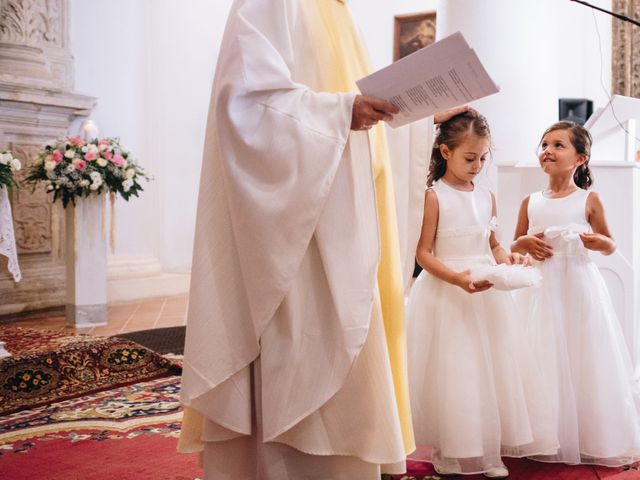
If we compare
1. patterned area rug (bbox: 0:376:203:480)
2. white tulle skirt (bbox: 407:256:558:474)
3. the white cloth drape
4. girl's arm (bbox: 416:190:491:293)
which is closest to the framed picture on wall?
the white cloth drape

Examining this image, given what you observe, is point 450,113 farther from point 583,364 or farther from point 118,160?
point 118,160

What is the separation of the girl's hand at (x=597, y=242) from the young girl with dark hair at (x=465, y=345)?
35 centimetres

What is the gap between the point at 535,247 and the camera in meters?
2.99

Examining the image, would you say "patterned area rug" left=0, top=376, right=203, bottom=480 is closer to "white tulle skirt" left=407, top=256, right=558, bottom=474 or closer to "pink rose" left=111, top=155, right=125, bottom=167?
"white tulle skirt" left=407, top=256, right=558, bottom=474

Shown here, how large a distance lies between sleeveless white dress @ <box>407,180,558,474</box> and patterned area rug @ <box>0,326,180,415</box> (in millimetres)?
2211

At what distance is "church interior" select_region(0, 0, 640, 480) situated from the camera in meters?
3.44

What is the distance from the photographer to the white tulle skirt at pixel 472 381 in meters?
2.58

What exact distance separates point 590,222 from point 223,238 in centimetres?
168

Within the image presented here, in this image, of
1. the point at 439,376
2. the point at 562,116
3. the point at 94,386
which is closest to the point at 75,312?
the point at 94,386

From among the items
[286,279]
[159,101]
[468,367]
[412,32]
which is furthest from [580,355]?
[412,32]

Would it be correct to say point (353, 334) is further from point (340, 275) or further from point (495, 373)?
point (495, 373)

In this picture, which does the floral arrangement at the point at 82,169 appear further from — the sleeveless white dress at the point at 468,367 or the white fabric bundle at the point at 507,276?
the white fabric bundle at the point at 507,276

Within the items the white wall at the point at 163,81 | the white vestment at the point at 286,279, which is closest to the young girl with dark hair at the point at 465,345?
the white vestment at the point at 286,279

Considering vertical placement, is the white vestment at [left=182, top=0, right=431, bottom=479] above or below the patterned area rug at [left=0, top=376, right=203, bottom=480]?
above
